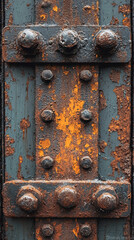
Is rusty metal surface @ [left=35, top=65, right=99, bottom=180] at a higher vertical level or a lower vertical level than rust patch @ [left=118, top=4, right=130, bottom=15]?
lower

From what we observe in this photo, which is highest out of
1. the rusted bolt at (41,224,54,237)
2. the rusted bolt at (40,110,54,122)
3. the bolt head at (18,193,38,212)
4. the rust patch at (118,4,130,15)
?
the rust patch at (118,4,130,15)

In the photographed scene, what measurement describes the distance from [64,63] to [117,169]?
404mm

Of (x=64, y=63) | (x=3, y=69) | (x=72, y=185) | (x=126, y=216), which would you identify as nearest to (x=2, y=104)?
(x=3, y=69)

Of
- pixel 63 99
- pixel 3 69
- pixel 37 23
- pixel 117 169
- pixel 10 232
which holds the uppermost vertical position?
pixel 37 23

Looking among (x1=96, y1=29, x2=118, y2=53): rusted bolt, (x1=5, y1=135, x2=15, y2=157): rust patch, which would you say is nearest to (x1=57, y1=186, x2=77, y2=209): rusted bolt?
(x1=5, y1=135, x2=15, y2=157): rust patch

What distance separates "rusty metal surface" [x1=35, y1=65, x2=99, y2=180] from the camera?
92 cm

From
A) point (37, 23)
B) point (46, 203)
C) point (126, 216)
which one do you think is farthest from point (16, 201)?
point (37, 23)

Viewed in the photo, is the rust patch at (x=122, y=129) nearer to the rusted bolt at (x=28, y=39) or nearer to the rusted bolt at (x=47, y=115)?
the rusted bolt at (x=47, y=115)

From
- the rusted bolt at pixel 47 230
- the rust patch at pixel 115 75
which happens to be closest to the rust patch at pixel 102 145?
the rust patch at pixel 115 75

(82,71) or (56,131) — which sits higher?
(82,71)

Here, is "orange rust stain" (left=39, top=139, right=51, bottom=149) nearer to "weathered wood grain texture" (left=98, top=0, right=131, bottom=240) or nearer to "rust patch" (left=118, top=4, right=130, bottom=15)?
"weathered wood grain texture" (left=98, top=0, right=131, bottom=240)

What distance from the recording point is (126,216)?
920 millimetres

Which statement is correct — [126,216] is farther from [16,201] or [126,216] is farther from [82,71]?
[82,71]

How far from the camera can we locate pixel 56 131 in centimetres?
92
